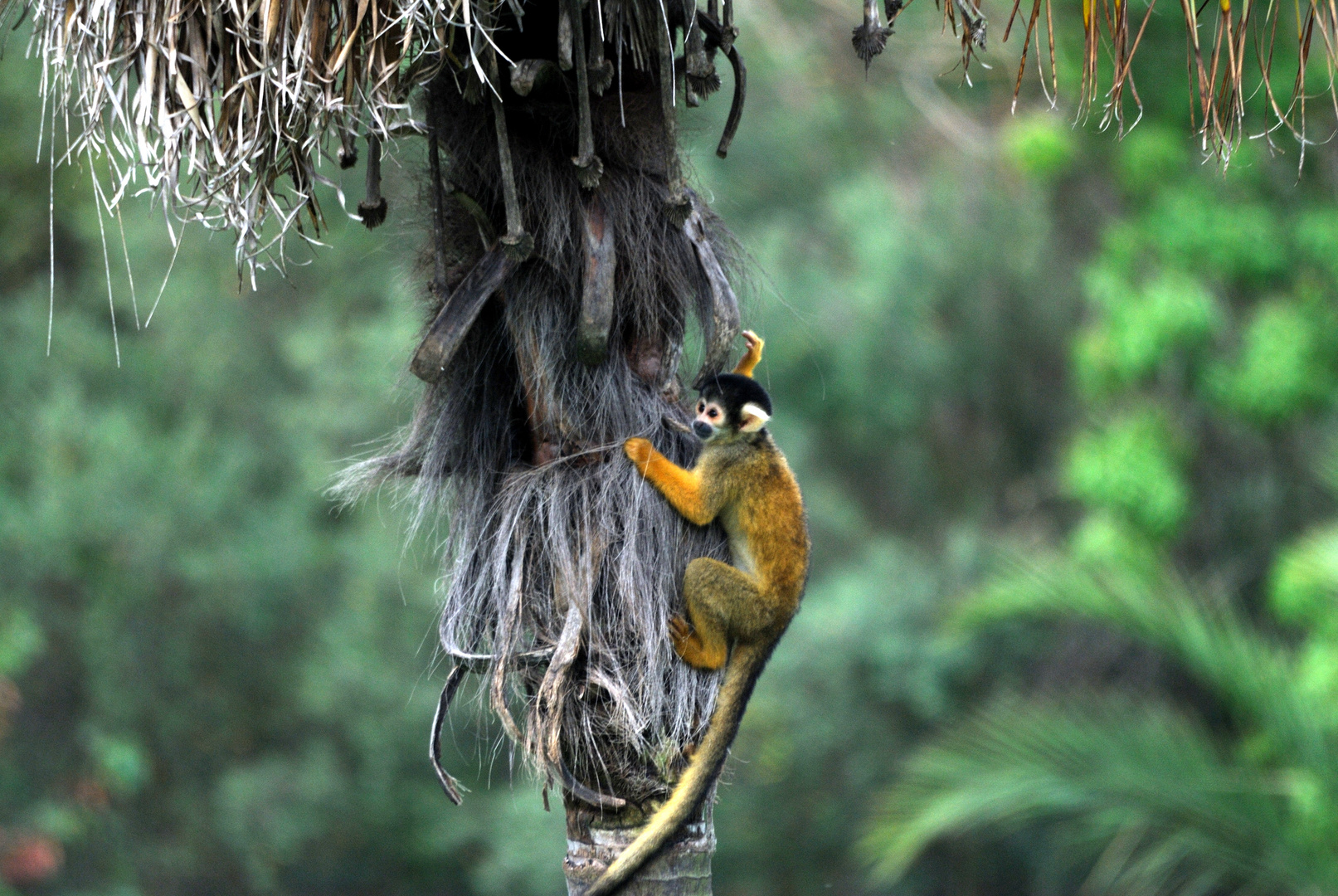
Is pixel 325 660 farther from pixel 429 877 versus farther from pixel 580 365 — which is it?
pixel 580 365

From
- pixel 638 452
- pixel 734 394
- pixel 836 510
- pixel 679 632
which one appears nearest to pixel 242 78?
pixel 638 452

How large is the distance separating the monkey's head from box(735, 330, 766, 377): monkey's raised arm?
0.13 metres

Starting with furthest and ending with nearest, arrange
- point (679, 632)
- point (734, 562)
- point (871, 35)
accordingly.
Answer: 1. point (734, 562)
2. point (679, 632)
3. point (871, 35)

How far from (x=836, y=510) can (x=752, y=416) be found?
9.35m

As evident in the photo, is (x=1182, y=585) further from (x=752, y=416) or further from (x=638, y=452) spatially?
(x=638, y=452)

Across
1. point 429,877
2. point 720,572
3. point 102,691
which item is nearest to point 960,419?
point 429,877

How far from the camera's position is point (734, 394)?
3.50 meters

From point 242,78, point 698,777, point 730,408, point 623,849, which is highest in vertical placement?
point 242,78

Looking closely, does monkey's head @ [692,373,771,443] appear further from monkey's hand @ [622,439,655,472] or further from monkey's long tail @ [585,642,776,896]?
monkey's long tail @ [585,642,776,896]

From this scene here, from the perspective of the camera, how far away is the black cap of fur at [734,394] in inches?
136

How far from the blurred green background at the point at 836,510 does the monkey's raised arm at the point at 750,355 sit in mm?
3764

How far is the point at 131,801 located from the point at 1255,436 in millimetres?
9908

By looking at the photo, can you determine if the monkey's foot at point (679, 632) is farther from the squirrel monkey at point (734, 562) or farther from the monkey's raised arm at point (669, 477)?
the monkey's raised arm at point (669, 477)

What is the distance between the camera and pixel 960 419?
14250 mm
